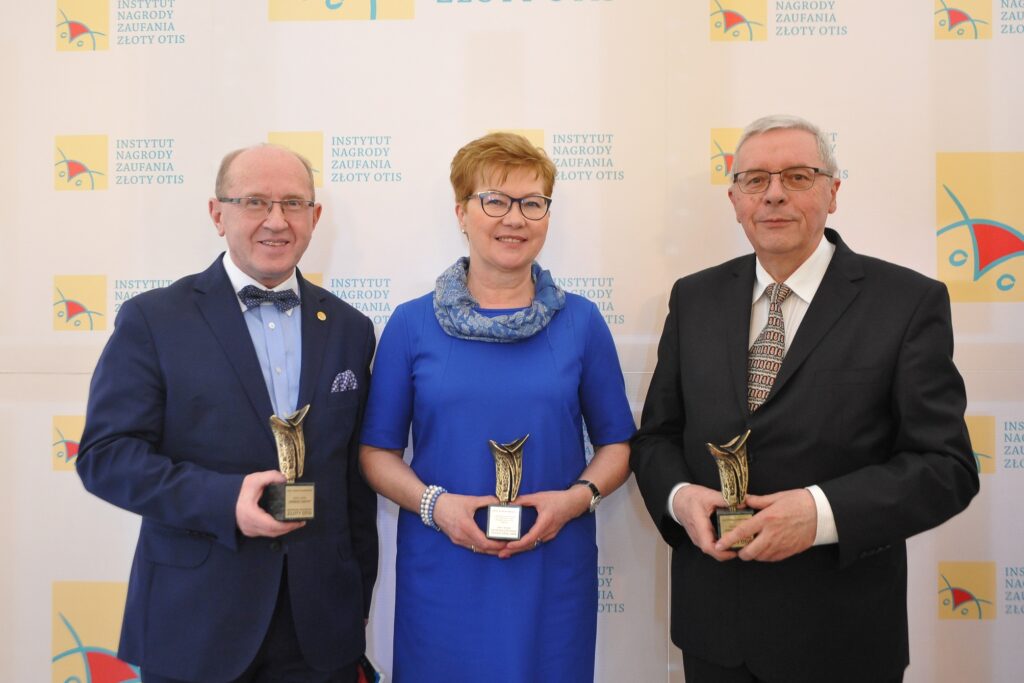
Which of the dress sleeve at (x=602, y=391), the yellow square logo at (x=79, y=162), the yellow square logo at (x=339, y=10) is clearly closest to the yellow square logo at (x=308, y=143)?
the yellow square logo at (x=339, y=10)

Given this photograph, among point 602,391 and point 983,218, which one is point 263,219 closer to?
point 602,391

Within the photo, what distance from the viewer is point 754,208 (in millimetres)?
1981

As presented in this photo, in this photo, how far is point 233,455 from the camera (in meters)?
1.91

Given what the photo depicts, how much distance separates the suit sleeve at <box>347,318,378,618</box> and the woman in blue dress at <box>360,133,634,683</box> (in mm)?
38

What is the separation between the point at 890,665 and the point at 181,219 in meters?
2.65

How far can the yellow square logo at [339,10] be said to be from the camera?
2.72m

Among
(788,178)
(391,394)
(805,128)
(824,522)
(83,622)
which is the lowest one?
(83,622)

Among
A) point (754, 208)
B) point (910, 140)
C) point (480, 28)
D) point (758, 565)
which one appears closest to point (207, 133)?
point (480, 28)

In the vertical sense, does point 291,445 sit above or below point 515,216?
below

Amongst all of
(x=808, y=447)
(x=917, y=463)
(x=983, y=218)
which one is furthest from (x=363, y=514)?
(x=983, y=218)

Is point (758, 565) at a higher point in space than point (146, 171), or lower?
lower

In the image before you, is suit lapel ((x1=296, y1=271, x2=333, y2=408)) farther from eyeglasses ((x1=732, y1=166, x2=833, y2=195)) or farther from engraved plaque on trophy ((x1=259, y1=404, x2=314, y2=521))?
eyeglasses ((x1=732, y1=166, x2=833, y2=195))

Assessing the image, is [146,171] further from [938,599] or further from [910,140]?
[938,599]

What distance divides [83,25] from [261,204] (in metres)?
1.42
